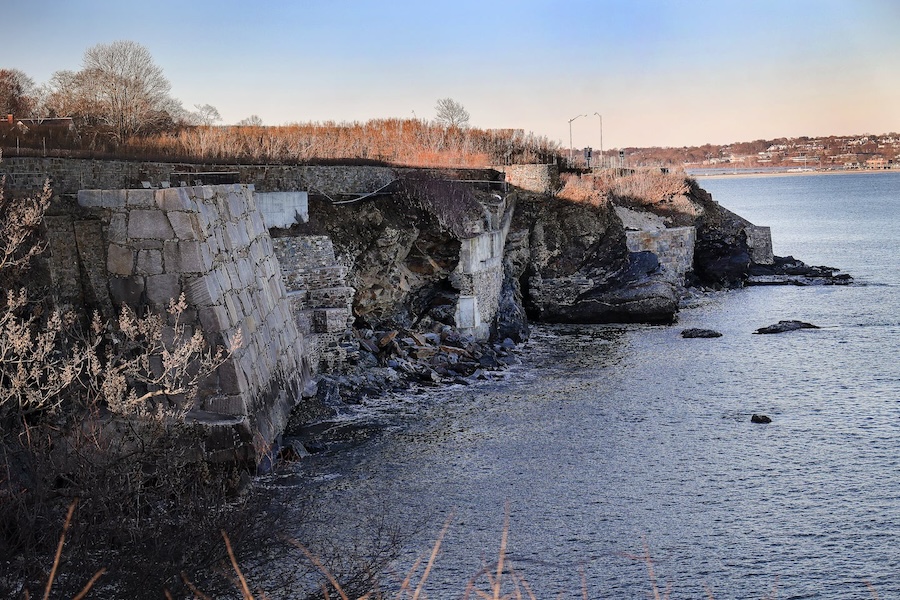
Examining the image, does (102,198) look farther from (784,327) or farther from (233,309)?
(784,327)

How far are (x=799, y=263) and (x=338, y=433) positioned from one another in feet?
123

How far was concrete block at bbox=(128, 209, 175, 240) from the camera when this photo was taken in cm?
1512

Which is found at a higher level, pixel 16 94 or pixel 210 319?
pixel 16 94

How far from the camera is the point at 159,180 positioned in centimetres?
2086

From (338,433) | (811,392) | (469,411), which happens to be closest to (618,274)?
(811,392)

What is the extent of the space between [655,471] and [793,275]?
33.2 meters

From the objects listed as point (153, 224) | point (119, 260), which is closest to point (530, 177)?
point (153, 224)

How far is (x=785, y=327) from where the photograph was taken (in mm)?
32562

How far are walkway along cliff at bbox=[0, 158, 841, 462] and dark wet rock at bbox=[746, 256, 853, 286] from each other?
1.54 ft

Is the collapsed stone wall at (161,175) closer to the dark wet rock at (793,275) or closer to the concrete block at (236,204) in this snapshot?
the concrete block at (236,204)

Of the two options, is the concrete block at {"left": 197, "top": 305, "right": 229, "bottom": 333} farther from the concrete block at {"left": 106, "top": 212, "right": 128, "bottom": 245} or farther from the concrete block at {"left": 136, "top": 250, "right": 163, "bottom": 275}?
the concrete block at {"left": 106, "top": 212, "right": 128, "bottom": 245}

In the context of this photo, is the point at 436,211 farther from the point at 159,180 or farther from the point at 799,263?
the point at 799,263

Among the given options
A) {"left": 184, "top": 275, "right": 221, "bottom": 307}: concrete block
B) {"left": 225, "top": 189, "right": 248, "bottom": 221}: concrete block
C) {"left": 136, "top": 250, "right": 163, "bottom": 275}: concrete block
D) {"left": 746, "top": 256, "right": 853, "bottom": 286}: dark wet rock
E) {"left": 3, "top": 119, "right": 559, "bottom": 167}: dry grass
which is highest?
{"left": 3, "top": 119, "right": 559, "bottom": 167}: dry grass

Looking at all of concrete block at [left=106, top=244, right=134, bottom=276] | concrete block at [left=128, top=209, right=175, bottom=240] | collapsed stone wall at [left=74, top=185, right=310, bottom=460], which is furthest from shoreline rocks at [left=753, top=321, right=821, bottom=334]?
concrete block at [left=106, top=244, right=134, bottom=276]
